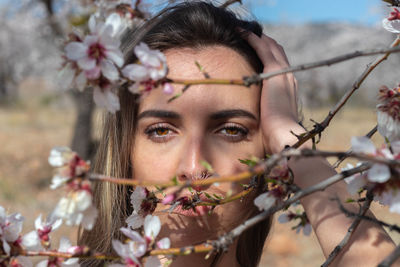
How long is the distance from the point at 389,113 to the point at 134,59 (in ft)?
2.86

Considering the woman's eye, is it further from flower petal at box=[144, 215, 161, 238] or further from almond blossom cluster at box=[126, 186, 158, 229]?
flower petal at box=[144, 215, 161, 238]

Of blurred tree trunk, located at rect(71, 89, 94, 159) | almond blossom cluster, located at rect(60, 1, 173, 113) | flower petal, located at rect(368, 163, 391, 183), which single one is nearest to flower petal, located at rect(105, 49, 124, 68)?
almond blossom cluster, located at rect(60, 1, 173, 113)

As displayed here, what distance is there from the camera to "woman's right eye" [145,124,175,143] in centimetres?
120

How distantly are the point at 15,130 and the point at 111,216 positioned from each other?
29.2 feet

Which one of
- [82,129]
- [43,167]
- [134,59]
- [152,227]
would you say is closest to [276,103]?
[134,59]

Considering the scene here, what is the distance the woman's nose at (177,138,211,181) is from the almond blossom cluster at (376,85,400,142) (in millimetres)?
456

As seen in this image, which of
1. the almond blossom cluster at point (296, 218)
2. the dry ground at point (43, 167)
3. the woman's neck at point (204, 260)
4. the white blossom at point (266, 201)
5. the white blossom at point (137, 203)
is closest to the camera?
the white blossom at point (266, 201)

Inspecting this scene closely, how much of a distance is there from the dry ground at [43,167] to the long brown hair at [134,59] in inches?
18.0

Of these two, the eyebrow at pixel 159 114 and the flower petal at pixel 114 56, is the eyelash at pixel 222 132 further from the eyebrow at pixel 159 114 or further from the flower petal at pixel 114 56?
the flower petal at pixel 114 56

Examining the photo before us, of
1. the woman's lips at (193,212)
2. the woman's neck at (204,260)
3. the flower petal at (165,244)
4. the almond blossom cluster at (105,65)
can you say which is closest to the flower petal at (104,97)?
the almond blossom cluster at (105,65)

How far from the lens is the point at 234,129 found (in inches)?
48.4

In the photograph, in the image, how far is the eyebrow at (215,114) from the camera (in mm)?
1176

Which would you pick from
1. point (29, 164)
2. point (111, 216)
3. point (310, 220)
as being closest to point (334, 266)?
point (310, 220)

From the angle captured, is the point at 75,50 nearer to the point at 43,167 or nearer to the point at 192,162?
the point at 192,162
